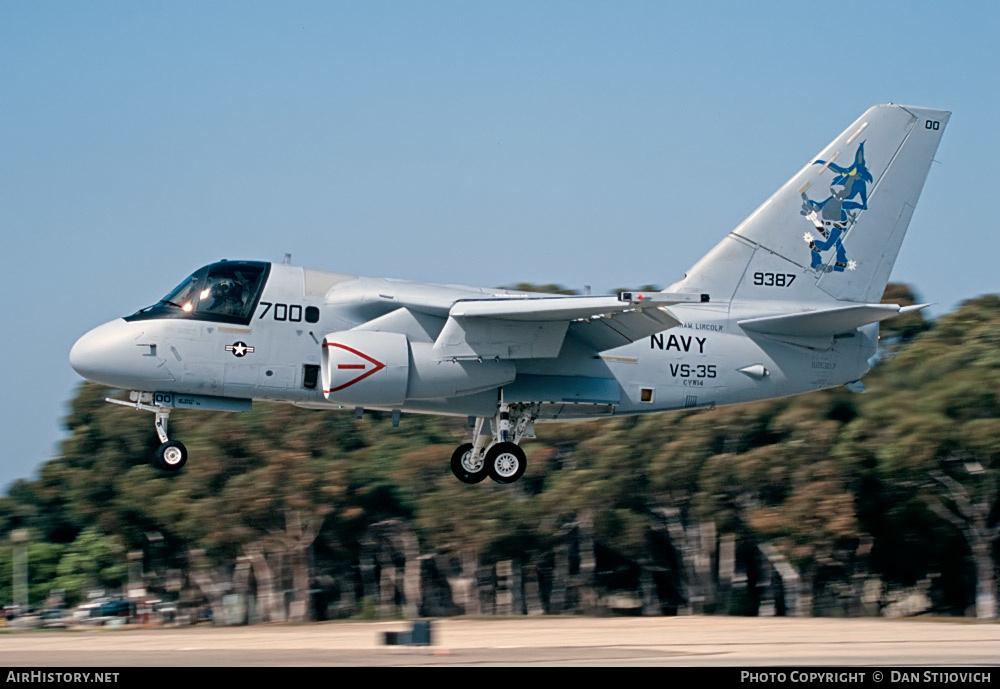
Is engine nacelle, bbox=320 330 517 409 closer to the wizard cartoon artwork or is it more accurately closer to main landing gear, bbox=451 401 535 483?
main landing gear, bbox=451 401 535 483

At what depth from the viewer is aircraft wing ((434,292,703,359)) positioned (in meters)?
21.2

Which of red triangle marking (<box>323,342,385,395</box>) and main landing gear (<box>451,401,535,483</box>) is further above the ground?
red triangle marking (<box>323,342,385,395</box>)

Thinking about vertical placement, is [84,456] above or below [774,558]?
above

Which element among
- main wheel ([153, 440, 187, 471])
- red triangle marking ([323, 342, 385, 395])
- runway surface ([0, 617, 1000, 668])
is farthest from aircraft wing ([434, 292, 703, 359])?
runway surface ([0, 617, 1000, 668])

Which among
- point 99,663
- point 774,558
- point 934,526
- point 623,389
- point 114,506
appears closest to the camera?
point 99,663

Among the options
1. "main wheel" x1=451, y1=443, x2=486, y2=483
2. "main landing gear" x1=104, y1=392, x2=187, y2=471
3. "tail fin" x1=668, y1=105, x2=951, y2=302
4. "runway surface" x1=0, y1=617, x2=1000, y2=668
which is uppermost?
"tail fin" x1=668, y1=105, x2=951, y2=302

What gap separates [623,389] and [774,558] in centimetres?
2677

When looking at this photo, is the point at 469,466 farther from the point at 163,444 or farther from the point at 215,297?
the point at 215,297

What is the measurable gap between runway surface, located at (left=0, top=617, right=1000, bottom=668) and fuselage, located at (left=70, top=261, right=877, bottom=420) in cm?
437

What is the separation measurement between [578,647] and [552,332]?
564 centimetres

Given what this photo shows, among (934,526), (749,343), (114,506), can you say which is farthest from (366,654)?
(114,506)

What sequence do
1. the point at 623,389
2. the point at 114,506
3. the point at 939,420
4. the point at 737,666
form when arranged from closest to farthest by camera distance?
the point at 737,666
the point at 623,389
the point at 939,420
the point at 114,506

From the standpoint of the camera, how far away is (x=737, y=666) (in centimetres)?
1742

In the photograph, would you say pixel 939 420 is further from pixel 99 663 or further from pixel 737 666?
pixel 99 663
